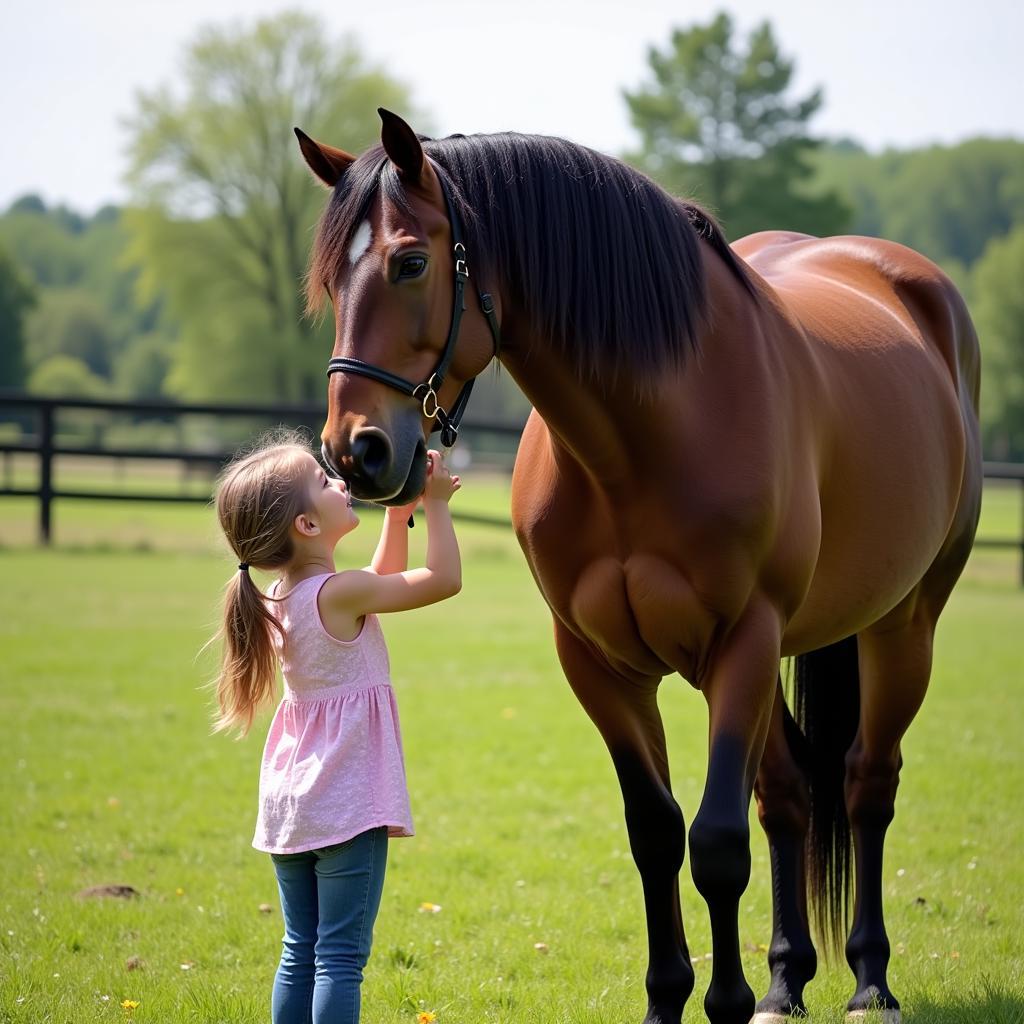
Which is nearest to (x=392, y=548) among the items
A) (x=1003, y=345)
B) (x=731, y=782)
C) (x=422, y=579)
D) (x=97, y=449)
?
(x=422, y=579)

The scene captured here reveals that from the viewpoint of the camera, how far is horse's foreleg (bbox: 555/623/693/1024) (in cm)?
324

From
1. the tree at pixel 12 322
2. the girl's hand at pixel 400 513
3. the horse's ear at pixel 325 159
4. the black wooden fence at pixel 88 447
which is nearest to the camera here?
the horse's ear at pixel 325 159

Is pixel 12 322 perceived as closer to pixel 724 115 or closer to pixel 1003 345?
pixel 724 115

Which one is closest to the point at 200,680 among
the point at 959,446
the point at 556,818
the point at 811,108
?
the point at 556,818

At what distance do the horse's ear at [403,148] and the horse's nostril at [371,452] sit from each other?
22.8 inches

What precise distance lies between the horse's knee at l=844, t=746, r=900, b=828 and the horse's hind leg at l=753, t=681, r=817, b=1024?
0.16m

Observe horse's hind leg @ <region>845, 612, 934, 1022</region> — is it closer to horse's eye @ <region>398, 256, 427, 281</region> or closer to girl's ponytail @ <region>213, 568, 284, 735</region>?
girl's ponytail @ <region>213, 568, 284, 735</region>

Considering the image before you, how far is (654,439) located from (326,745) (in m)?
1.05

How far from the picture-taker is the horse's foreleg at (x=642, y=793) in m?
3.24

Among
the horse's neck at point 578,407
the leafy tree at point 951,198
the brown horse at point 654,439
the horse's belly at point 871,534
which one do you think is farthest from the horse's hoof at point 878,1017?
the leafy tree at point 951,198

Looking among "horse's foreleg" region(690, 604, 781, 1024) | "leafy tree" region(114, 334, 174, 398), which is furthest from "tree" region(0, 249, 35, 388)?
"horse's foreleg" region(690, 604, 781, 1024)

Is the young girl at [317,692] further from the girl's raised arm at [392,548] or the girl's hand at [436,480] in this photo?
the girl's raised arm at [392,548]

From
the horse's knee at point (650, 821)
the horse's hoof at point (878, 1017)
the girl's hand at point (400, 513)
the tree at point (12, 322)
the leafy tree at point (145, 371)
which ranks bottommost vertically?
the leafy tree at point (145, 371)

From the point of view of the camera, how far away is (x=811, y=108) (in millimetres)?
39781
